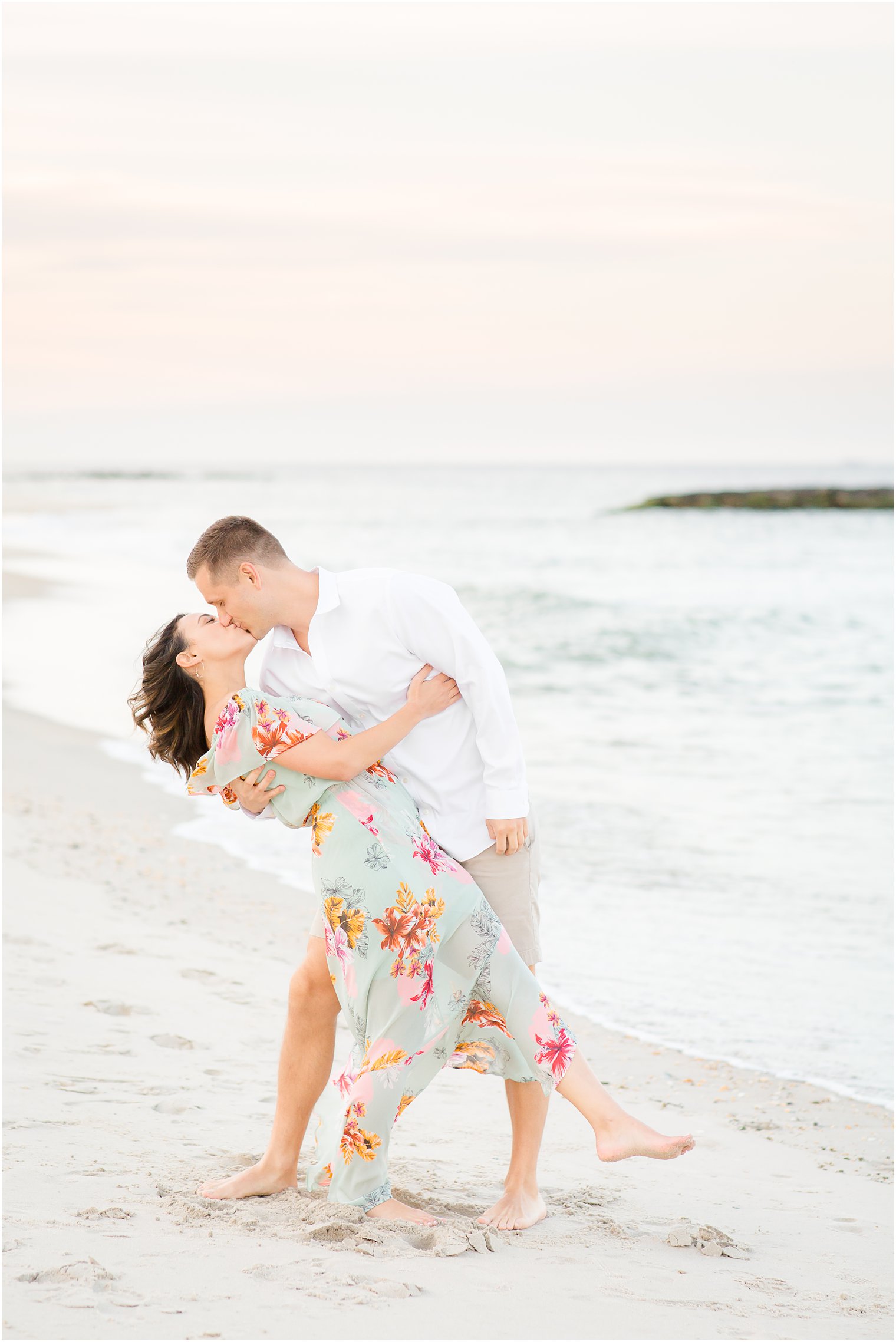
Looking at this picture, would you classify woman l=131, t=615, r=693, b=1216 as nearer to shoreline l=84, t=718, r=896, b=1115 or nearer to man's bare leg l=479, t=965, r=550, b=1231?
man's bare leg l=479, t=965, r=550, b=1231

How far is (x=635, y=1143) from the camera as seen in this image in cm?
318

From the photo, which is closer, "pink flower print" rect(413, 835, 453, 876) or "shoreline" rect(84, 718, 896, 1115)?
"pink flower print" rect(413, 835, 453, 876)

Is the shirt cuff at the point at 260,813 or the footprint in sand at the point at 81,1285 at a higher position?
the shirt cuff at the point at 260,813

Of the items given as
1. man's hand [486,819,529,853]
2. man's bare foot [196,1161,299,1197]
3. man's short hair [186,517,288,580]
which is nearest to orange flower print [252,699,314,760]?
man's short hair [186,517,288,580]

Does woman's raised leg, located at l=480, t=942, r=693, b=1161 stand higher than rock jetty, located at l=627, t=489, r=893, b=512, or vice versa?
rock jetty, located at l=627, t=489, r=893, b=512

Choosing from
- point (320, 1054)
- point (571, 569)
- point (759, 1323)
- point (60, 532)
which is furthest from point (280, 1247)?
point (60, 532)

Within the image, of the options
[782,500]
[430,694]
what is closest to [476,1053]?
[430,694]

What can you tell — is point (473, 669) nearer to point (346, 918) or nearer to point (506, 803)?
point (506, 803)

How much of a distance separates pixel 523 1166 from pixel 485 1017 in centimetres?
40

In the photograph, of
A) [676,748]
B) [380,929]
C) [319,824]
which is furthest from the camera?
[676,748]

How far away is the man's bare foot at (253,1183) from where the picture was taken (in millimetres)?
3174

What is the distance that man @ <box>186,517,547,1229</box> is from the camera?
10.6 ft

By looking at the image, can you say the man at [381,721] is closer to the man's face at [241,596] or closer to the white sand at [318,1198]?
the man's face at [241,596]

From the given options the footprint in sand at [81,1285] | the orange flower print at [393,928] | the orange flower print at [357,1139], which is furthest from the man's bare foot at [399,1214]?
the footprint in sand at [81,1285]
